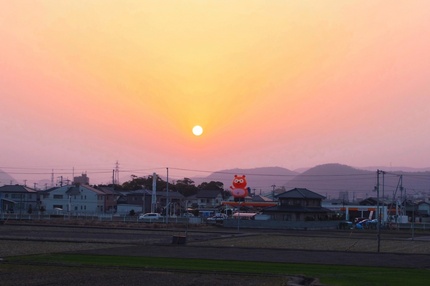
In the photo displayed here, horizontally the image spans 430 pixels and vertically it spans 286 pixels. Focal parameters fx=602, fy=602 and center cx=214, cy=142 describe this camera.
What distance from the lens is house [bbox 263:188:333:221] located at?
85000 mm

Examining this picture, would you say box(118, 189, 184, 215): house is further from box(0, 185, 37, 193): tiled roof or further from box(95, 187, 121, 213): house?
box(0, 185, 37, 193): tiled roof

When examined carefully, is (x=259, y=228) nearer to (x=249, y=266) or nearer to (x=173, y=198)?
(x=249, y=266)

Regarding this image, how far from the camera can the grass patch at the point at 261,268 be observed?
2205 cm

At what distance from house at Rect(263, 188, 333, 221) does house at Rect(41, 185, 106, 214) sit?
4346cm

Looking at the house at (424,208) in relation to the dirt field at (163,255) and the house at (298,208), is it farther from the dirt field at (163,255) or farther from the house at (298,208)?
the dirt field at (163,255)

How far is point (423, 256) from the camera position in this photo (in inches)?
1352

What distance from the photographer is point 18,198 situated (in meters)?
118

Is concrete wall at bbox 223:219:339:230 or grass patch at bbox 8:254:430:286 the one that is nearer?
grass patch at bbox 8:254:430:286

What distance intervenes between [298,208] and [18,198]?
59.6 meters

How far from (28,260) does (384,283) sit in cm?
1540

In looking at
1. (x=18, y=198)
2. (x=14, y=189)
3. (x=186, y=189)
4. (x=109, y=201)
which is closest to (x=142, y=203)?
(x=109, y=201)

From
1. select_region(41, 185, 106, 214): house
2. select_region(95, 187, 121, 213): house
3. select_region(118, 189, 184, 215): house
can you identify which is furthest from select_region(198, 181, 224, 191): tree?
select_region(41, 185, 106, 214): house

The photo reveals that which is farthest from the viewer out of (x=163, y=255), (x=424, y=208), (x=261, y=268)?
(x=424, y=208)

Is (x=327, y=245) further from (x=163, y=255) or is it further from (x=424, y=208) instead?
(x=424, y=208)
